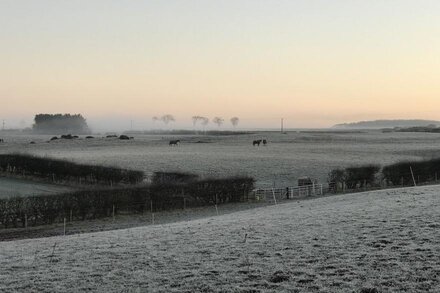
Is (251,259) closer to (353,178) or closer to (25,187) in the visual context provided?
(353,178)

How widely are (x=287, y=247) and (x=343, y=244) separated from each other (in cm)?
157

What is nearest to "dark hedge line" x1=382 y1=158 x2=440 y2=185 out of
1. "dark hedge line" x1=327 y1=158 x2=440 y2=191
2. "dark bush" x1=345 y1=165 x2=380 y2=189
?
"dark hedge line" x1=327 y1=158 x2=440 y2=191

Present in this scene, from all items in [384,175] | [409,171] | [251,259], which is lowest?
[384,175]

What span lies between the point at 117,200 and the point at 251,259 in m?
20.7

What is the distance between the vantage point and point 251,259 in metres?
12.6

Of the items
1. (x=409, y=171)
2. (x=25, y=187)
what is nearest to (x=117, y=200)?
(x=25, y=187)

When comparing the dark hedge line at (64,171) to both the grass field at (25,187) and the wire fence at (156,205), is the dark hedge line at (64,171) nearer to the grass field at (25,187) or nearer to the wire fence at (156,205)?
the grass field at (25,187)

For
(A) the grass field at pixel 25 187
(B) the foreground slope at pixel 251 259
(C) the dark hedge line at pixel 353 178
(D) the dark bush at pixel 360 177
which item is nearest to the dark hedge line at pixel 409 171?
(D) the dark bush at pixel 360 177

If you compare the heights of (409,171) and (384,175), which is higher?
(409,171)

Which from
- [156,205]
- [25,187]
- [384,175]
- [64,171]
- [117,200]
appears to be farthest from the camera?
[64,171]

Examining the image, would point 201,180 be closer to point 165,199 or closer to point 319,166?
point 165,199

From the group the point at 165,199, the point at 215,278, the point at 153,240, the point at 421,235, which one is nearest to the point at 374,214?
the point at 421,235

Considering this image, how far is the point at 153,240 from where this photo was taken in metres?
16.4

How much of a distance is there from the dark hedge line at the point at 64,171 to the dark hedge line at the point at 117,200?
9749mm
